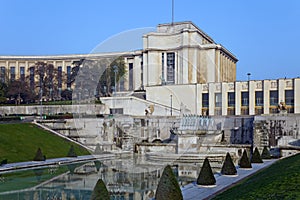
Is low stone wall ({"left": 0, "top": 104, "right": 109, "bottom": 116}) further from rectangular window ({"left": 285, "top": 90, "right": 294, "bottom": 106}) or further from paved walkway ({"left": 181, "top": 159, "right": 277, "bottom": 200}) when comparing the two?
paved walkway ({"left": 181, "top": 159, "right": 277, "bottom": 200})

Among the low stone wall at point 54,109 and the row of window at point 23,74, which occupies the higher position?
the row of window at point 23,74

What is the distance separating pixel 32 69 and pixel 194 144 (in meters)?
Result: 67.5

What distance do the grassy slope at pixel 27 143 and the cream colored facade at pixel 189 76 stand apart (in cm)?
1827

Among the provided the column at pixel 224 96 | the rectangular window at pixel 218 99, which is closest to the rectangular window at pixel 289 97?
the column at pixel 224 96

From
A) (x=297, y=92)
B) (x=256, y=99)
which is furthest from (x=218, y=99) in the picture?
(x=297, y=92)

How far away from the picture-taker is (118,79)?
7050 centimetres

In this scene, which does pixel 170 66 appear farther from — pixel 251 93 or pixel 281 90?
pixel 281 90

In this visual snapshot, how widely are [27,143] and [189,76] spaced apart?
1688 inches

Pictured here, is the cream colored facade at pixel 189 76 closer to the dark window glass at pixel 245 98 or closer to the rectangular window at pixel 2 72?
the dark window glass at pixel 245 98

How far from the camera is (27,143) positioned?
36312 mm

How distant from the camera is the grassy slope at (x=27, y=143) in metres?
32.7

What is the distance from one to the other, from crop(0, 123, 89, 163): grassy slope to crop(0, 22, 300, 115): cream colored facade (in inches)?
719

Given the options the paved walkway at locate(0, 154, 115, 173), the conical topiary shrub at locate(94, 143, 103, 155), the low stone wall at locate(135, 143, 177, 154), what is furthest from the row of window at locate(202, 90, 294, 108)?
the paved walkway at locate(0, 154, 115, 173)

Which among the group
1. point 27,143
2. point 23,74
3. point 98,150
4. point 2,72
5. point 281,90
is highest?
point 2,72
